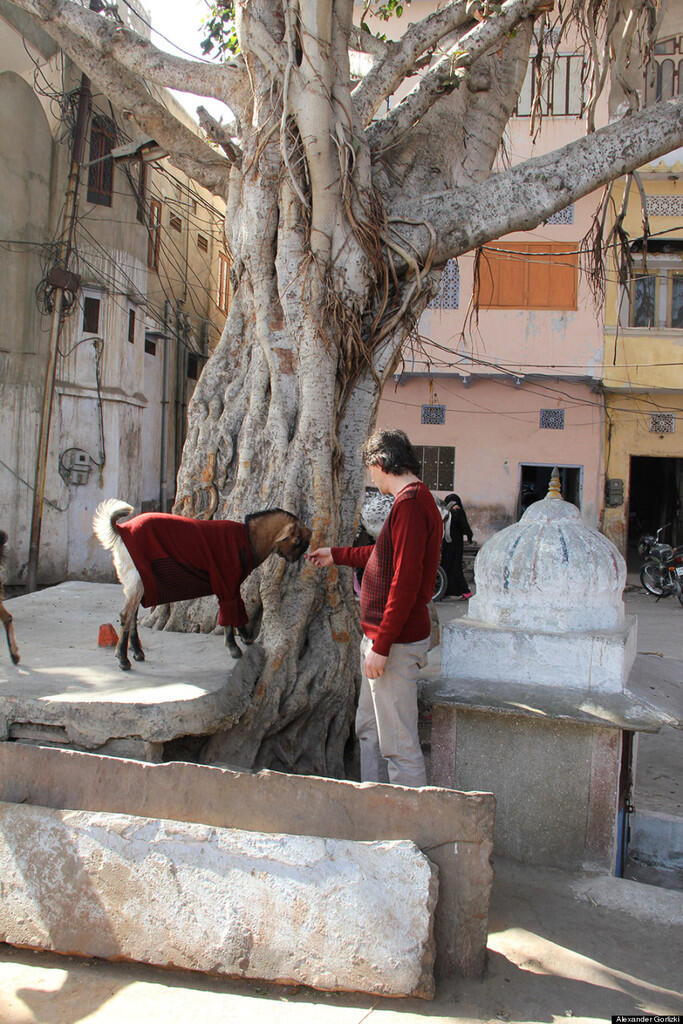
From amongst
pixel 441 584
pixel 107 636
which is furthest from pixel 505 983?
pixel 441 584

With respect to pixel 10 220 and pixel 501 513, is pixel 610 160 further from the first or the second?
pixel 501 513

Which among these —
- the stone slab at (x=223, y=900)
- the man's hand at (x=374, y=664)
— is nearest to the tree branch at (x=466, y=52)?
the man's hand at (x=374, y=664)

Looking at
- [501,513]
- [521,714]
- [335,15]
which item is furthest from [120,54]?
[501,513]

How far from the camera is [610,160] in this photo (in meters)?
5.43

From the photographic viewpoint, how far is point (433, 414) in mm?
17484

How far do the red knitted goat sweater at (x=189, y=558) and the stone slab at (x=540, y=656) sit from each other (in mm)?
1197

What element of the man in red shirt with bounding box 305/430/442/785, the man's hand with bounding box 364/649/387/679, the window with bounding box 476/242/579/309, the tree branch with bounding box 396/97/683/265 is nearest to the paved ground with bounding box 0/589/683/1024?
the man in red shirt with bounding box 305/430/442/785

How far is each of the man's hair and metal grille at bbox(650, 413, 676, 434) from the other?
14.7 meters

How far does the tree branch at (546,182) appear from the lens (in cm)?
543

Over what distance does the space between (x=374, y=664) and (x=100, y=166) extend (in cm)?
1168

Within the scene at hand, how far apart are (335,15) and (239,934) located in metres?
5.10

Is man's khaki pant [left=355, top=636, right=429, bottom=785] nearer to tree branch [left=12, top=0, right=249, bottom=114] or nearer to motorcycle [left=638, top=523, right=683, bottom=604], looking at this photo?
tree branch [left=12, top=0, right=249, bottom=114]

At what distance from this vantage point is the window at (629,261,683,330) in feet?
55.0

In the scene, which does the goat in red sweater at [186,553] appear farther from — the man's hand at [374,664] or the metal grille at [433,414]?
the metal grille at [433,414]
